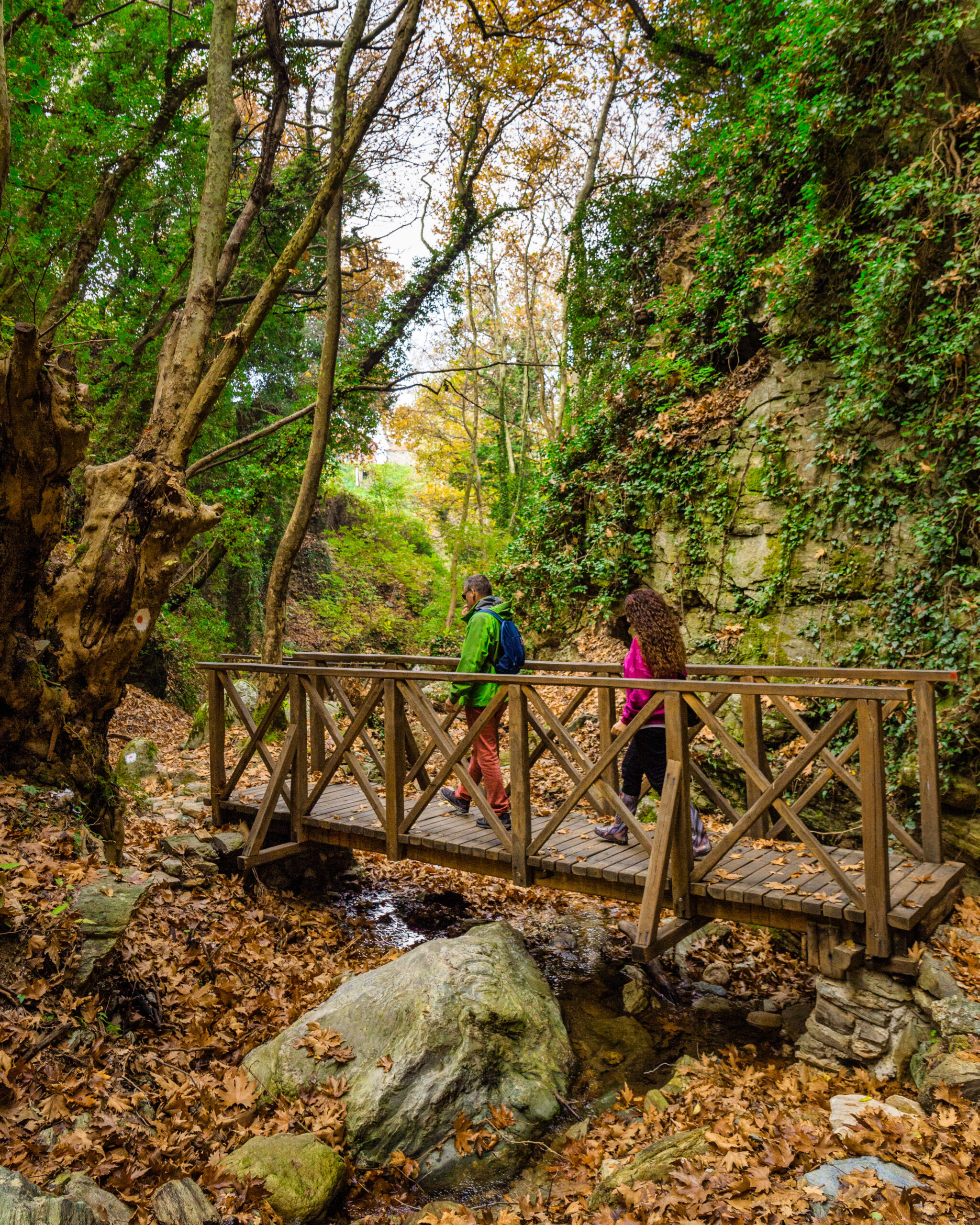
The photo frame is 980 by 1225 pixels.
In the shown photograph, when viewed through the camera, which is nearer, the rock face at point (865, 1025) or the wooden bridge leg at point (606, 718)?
the rock face at point (865, 1025)

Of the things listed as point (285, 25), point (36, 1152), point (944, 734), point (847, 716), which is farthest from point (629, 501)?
point (36, 1152)

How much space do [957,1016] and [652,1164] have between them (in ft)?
5.53

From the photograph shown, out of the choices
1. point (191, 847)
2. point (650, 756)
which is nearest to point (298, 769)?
point (191, 847)

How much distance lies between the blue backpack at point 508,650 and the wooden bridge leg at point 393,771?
2.73ft

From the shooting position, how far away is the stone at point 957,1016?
11.2 ft

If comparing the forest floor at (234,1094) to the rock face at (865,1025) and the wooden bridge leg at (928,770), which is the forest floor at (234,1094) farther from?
the wooden bridge leg at (928,770)

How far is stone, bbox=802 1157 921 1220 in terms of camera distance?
263cm

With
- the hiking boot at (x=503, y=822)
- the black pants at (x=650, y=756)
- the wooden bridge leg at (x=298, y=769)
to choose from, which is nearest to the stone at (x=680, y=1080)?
the black pants at (x=650, y=756)

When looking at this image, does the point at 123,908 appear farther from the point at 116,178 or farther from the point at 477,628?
→ the point at 116,178

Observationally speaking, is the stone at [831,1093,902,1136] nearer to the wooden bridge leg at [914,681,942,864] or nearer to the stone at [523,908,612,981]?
the wooden bridge leg at [914,681,942,864]

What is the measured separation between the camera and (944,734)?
564 centimetres

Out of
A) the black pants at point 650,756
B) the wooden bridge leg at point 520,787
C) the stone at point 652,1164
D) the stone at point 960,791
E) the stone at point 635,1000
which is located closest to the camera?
the stone at point 652,1164

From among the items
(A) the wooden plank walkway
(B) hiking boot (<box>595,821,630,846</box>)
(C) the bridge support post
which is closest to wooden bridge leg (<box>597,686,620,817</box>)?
(A) the wooden plank walkway

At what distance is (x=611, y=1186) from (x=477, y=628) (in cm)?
330
